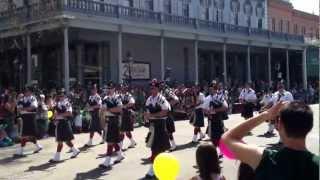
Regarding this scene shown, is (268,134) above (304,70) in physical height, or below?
below

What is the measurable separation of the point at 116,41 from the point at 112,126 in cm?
1702

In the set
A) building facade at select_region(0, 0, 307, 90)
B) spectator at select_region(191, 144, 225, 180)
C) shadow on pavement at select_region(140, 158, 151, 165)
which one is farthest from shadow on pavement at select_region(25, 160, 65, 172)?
building facade at select_region(0, 0, 307, 90)

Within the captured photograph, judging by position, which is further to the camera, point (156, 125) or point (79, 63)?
point (79, 63)

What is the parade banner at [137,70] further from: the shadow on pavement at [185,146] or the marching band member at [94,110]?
the shadow on pavement at [185,146]

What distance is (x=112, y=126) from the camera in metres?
13.2

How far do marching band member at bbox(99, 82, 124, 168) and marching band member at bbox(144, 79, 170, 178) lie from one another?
1310 millimetres

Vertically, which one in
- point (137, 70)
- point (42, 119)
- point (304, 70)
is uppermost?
point (304, 70)

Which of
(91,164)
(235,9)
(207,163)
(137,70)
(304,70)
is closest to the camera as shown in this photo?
(207,163)

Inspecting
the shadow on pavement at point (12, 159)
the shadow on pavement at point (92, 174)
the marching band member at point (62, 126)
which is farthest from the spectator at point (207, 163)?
the shadow on pavement at point (12, 159)

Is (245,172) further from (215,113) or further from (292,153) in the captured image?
(215,113)

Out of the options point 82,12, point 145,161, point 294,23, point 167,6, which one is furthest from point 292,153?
point 294,23

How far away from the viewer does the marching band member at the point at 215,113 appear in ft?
45.1

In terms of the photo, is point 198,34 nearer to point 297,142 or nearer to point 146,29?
point 146,29

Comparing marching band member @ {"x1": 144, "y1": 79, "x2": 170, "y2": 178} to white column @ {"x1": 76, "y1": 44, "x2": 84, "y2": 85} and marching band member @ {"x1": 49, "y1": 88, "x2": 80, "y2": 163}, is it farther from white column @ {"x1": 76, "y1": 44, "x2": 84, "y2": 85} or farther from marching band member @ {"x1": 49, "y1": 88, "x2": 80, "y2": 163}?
white column @ {"x1": 76, "y1": 44, "x2": 84, "y2": 85}
